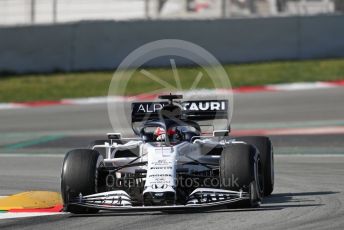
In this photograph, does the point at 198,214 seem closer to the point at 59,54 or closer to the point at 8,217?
the point at 8,217

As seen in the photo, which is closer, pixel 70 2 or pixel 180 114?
Result: pixel 180 114

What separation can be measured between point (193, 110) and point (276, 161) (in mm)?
3839

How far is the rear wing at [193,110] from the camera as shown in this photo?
1078 centimetres

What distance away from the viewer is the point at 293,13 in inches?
1016

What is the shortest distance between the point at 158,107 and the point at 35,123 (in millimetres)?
9704

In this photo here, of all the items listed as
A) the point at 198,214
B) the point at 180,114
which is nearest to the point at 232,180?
the point at 198,214

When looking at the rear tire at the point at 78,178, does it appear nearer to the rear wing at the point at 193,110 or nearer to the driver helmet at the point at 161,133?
the driver helmet at the point at 161,133

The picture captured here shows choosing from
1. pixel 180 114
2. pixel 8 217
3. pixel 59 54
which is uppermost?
pixel 59 54

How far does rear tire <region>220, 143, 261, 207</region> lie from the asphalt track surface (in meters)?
0.19

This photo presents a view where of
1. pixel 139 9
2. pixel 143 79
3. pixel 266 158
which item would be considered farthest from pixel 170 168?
pixel 139 9

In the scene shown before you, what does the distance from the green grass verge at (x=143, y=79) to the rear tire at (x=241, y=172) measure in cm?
1388

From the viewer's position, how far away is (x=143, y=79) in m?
25.0

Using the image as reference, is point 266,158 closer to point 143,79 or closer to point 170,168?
point 170,168

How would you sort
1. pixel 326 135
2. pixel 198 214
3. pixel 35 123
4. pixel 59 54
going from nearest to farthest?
pixel 198 214
pixel 326 135
pixel 35 123
pixel 59 54
